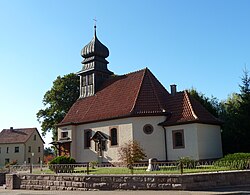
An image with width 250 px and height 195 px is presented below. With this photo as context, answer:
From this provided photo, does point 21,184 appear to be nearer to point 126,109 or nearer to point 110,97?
point 126,109

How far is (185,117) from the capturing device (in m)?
23.3

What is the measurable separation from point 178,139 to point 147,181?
388 inches

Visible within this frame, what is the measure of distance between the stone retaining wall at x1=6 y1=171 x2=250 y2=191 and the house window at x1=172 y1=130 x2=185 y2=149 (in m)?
9.45

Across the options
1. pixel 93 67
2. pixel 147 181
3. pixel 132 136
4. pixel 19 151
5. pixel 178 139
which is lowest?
pixel 147 181

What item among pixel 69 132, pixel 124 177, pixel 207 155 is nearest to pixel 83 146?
pixel 69 132

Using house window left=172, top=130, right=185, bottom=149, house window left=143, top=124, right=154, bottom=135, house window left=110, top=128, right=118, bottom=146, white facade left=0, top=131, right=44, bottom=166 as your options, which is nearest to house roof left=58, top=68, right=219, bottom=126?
house window left=172, top=130, right=185, bottom=149

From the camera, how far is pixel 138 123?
24578 mm

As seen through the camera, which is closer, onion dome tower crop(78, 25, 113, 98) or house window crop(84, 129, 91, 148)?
house window crop(84, 129, 91, 148)

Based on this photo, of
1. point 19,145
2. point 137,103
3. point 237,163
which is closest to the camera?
point 237,163

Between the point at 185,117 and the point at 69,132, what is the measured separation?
12.8m

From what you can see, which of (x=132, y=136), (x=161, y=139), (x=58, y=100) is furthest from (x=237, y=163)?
(x=58, y=100)

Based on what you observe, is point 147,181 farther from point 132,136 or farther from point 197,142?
point 132,136

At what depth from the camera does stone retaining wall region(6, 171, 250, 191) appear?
1338 centimetres

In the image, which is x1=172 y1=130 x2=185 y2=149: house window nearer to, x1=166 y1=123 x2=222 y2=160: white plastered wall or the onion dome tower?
x1=166 y1=123 x2=222 y2=160: white plastered wall
